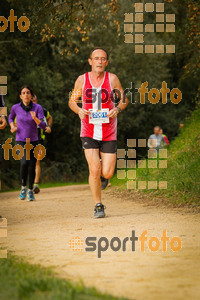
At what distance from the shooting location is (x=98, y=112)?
863cm

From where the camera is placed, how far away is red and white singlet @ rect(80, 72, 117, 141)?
28.3 feet

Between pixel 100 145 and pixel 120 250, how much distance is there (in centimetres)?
324

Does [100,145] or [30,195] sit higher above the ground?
[100,145]

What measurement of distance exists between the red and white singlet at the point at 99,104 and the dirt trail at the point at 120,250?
119 cm

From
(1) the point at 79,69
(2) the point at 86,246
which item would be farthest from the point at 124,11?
(2) the point at 86,246

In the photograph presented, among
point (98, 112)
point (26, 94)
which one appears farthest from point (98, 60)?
point (26, 94)

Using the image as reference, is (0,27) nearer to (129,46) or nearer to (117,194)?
(129,46)

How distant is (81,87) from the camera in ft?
28.7

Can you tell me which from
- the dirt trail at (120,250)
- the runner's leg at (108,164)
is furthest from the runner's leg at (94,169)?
the dirt trail at (120,250)

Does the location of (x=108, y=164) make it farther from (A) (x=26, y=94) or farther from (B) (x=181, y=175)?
(A) (x=26, y=94)

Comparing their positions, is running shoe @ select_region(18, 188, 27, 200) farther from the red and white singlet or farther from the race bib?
the race bib

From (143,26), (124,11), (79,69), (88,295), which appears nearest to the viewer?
(88,295)

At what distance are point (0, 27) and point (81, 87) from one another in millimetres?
15567

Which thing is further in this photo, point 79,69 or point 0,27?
point 79,69
